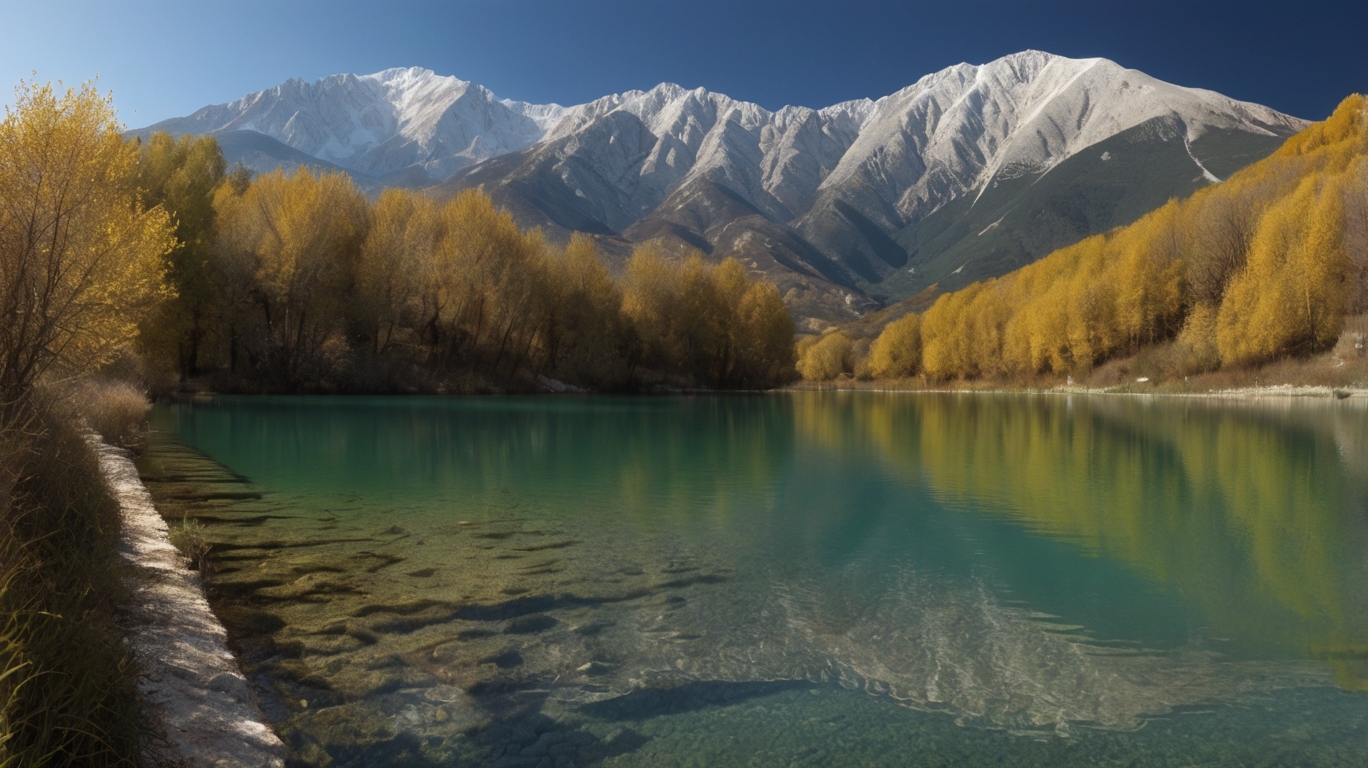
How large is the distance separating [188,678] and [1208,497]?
47.3 ft

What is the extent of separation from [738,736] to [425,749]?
Result: 72.3 inches

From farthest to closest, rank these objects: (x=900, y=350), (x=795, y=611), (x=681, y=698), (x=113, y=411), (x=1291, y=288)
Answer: (x=900, y=350) → (x=1291, y=288) → (x=113, y=411) → (x=795, y=611) → (x=681, y=698)

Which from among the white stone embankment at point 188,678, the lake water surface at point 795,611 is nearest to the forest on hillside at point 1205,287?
the lake water surface at point 795,611

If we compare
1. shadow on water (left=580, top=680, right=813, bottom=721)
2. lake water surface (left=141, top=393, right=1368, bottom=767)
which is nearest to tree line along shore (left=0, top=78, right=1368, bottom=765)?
lake water surface (left=141, top=393, right=1368, bottom=767)

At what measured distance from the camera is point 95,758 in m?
3.10

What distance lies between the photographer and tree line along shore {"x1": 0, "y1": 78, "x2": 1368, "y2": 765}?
576 centimetres

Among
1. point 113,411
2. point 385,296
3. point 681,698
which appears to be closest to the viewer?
point 681,698

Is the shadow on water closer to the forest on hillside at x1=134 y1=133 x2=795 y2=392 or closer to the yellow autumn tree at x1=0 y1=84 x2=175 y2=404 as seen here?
the yellow autumn tree at x1=0 y1=84 x2=175 y2=404

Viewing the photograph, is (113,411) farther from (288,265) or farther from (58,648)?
(288,265)

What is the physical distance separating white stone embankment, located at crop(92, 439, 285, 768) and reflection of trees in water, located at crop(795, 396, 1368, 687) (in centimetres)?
715

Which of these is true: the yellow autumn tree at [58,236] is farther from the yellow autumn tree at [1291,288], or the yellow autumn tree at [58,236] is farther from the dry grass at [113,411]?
the yellow autumn tree at [1291,288]

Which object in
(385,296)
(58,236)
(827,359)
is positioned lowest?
(58,236)

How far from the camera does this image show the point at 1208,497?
42.9 ft

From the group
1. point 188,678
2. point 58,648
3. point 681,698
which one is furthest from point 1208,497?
point 58,648
